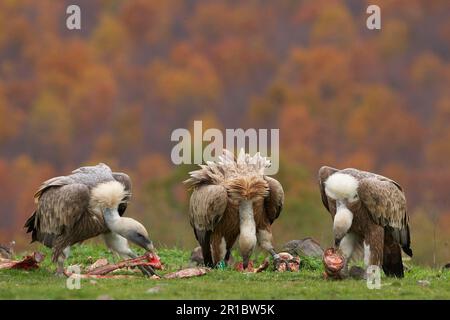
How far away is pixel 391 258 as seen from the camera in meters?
14.3

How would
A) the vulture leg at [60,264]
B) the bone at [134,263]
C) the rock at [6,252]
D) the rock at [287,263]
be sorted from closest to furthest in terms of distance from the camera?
the bone at [134,263], the vulture leg at [60,264], the rock at [287,263], the rock at [6,252]

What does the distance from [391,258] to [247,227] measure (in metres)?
2.13

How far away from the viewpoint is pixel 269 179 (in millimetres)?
15367

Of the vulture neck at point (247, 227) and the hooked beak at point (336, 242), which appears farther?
the vulture neck at point (247, 227)

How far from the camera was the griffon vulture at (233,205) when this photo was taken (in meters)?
14.8

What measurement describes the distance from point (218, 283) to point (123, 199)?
2434mm

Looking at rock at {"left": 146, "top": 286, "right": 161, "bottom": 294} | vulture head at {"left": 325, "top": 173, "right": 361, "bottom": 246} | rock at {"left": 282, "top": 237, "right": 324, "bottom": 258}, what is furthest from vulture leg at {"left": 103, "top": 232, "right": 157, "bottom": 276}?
rock at {"left": 282, "top": 237, "right": 324, "bottom": 258}

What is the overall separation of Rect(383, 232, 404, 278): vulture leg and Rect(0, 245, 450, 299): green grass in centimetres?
48

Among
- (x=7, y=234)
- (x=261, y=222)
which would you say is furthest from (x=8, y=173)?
(x=261, y=222)

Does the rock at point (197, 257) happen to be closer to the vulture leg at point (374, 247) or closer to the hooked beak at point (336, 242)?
the vulture leg at point (374, 247)

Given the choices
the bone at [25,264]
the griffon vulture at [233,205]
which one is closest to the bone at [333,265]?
the griffon vulture at [233,205]

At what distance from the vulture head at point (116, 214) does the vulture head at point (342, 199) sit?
98.2 inches

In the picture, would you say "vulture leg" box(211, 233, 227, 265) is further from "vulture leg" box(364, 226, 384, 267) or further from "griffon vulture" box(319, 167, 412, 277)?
"vulture leg" box(364, 226, 384, 267)
